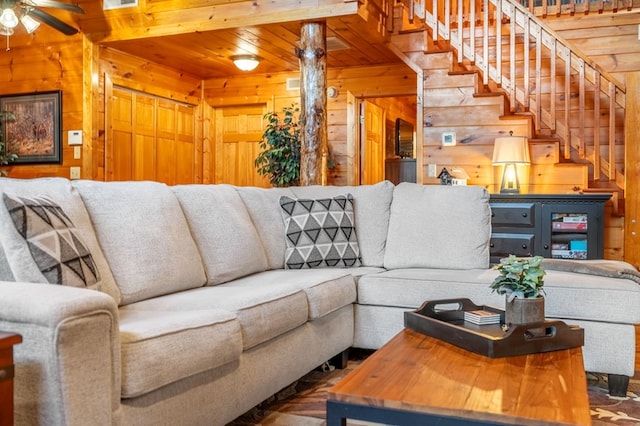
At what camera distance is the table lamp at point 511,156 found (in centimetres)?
471

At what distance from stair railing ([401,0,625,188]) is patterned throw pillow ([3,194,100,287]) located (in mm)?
3917

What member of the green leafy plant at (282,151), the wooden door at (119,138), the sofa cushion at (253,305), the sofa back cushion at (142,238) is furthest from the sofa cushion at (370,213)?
the wooden door at (119,138)

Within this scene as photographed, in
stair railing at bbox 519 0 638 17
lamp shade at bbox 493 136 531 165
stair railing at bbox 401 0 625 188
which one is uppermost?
stair railing at bbox 519 0 638 17

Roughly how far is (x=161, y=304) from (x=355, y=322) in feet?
3.82

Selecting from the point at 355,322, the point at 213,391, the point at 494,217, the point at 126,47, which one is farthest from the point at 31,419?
the point at 126,47

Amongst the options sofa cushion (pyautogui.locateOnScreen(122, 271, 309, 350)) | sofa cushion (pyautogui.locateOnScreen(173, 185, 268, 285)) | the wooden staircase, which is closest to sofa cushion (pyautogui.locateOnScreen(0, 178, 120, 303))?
sofa cushion (pyautogui.locateOnScreen(122, 271, 309, 350))

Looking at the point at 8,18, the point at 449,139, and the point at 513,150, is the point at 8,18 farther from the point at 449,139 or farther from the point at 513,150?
the point at 513,150

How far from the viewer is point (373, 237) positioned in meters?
3.50

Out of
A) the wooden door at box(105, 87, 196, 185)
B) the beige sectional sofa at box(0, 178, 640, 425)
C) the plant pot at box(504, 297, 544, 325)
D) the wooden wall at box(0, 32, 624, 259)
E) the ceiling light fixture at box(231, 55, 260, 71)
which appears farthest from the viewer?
the ceiling light fixture at box(231, 55, 260, 71)

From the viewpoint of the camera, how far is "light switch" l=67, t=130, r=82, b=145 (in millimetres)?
5555

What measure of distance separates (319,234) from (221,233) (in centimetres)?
68

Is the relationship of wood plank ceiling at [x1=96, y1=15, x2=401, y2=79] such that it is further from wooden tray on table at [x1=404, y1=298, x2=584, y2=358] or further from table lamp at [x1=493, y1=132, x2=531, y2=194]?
wooden tray on table at [x1=404, y1=298, x2=584, y2=358]

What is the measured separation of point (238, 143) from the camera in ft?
24.0

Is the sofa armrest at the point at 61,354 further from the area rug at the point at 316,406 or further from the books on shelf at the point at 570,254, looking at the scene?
the books on shelf at the point at 570,254
